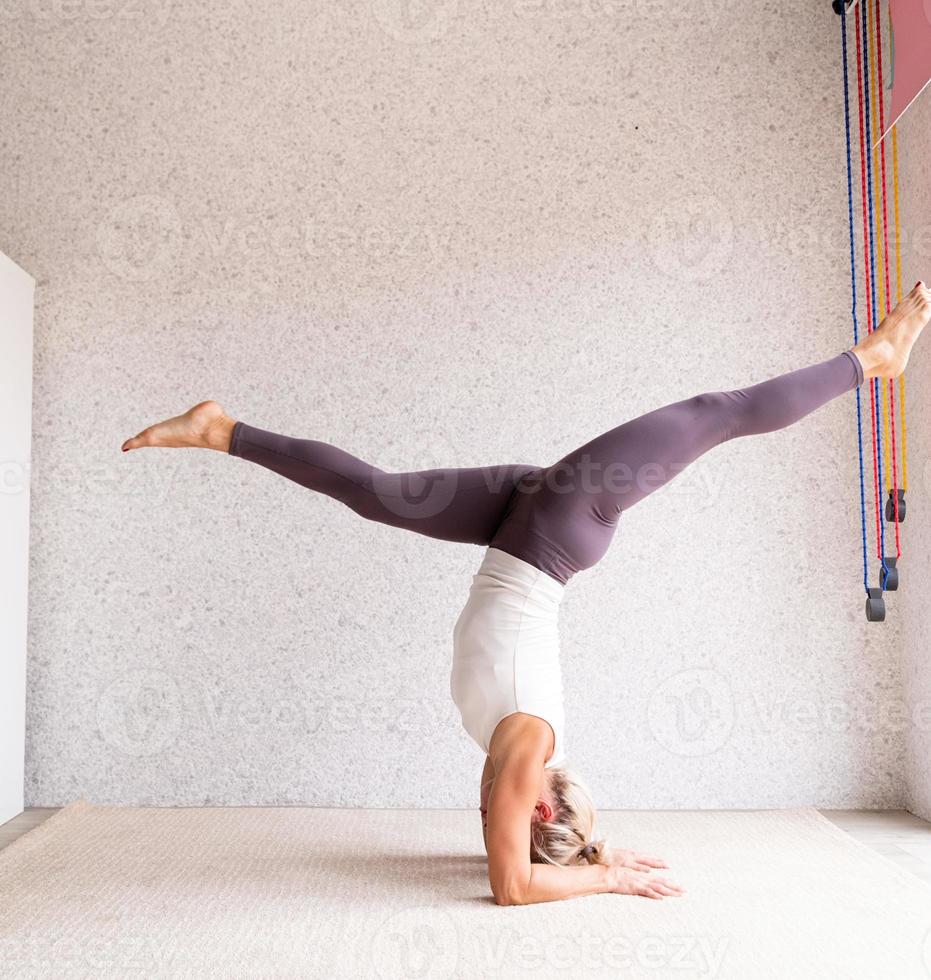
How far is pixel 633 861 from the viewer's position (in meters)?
2.18

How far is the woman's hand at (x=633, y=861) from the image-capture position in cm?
215

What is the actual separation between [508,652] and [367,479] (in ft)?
1.75

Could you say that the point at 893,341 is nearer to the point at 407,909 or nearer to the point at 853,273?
the point at 853,273

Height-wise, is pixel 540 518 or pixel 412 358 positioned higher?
pixel 412 358

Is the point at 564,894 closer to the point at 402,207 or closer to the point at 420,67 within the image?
the point at 402,207

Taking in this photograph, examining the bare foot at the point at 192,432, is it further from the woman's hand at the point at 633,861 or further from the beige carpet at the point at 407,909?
the woman's hand at the point at 633,861

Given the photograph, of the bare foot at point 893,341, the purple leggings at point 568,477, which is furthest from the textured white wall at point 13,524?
the bare foot at point 893,341

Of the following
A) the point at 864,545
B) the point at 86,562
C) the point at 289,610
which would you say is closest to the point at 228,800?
the point at 289,610

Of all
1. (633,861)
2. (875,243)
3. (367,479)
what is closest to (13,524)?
(367,479)

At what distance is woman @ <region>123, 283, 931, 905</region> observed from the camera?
207 centimetres

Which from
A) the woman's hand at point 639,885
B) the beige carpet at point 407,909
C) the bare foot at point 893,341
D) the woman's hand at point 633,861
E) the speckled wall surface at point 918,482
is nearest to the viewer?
the beige carpet at point 407,909

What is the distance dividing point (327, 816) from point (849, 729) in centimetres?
169

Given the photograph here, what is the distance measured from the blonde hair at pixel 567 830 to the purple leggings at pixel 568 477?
0.49 m

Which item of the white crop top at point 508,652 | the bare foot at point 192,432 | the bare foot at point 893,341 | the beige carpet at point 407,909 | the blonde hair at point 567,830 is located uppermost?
the bare foot at point 893,341
